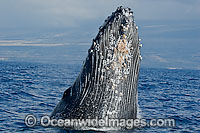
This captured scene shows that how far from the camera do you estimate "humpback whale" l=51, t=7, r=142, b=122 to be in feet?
25.2

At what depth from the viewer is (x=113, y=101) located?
7.77 m

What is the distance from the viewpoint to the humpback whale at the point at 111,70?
7.68m

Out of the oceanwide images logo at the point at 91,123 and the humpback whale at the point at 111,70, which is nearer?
the humpback whale at the point at 111,70

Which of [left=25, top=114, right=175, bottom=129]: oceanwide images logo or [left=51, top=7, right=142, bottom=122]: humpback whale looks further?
[left=25, top=114, right=175, bottom=129]: oceanwide images logo

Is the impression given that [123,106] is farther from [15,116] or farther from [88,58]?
[15,116]

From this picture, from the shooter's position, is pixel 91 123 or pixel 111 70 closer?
pixel 111 70

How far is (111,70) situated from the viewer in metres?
7.75

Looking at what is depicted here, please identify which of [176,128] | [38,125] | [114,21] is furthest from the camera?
[176,128]

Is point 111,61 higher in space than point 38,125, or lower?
higher

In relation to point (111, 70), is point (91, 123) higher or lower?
lower

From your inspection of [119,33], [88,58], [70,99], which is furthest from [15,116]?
[119,33]

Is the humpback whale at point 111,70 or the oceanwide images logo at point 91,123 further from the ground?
the humpback whale at point 111,70

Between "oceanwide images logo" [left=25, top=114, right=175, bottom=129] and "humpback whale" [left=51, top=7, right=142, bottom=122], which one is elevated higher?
"humpback whale" [left=51, top=7, right=142, bottom=122]

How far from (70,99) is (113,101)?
1003 millimetres
